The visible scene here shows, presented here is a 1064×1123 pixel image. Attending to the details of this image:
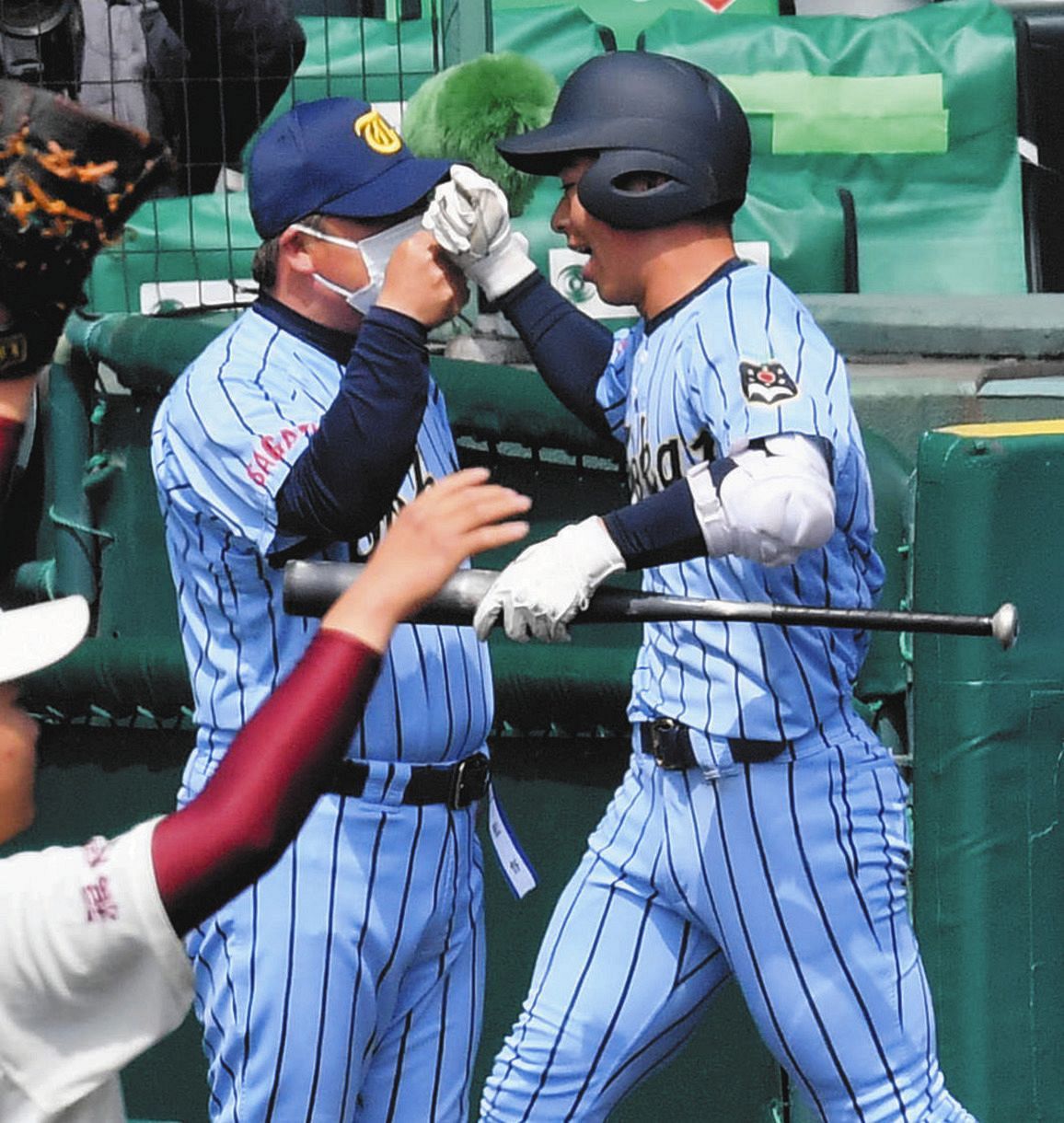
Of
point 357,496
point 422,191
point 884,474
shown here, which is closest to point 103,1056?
point 357,496

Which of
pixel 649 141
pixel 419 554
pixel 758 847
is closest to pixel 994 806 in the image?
pixel 758 847

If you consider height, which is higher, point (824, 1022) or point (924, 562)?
point (924, 562)

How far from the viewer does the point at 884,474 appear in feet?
15.5

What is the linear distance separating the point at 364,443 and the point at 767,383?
601 millimetres

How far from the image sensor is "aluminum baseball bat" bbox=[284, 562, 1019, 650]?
10.6ft

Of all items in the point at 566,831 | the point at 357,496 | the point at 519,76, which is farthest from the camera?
the point at 519,76

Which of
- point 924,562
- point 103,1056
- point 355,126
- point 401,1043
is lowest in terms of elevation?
point 401,1043

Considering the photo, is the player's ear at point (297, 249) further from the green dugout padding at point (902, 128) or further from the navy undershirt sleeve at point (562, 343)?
the green dugout padding at point (902, 128)

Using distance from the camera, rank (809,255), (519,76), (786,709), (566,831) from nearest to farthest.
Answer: (786,709) < (566,831) < (519,76) < (809,255)

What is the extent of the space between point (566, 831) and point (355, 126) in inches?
58.8

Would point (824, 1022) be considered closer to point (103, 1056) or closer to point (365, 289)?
point (365, 289)

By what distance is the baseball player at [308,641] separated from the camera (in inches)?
140

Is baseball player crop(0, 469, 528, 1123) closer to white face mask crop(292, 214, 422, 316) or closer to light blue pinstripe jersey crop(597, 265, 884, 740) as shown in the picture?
light blue pinstripe jersey crop(597, 265, 884, 740)

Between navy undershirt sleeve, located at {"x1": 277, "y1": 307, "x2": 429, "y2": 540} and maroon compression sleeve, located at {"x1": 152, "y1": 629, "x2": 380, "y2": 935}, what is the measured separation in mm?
1320
